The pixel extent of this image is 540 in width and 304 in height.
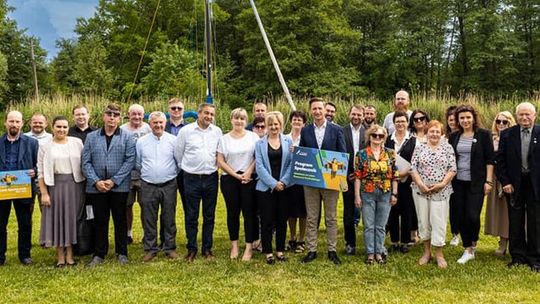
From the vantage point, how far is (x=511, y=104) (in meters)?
14.4

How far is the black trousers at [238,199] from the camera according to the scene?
18.0 feet

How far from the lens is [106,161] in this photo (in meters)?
5.28

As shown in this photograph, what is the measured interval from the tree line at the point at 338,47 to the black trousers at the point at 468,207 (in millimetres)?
21047

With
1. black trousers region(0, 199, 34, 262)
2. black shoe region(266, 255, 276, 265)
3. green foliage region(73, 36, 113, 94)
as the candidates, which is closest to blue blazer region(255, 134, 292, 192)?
black shoe region(266, 255, 276, 265)

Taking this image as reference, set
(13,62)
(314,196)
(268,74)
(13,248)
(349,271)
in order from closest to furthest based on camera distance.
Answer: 1. (349,271)
2. (314,196)
3. (13,248)
4. (268,74)
5. (13,62)

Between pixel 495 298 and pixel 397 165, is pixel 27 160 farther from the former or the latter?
pixel 495 298

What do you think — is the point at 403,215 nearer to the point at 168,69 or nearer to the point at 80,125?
the point at 80,125

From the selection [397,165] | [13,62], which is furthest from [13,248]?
[13,62]

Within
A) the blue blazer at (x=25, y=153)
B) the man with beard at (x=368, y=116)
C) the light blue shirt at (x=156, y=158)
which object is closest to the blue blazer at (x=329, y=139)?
the man with beard at (x=368, y=116)

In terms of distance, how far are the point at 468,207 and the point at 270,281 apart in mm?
2273

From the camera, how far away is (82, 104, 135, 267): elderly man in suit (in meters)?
5.27

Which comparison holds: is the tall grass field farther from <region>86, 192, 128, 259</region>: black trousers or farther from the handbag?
<region>86, 192, 128, 259</region>: black trousers

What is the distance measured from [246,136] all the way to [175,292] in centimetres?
189

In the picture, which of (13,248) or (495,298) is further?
(13,248)
